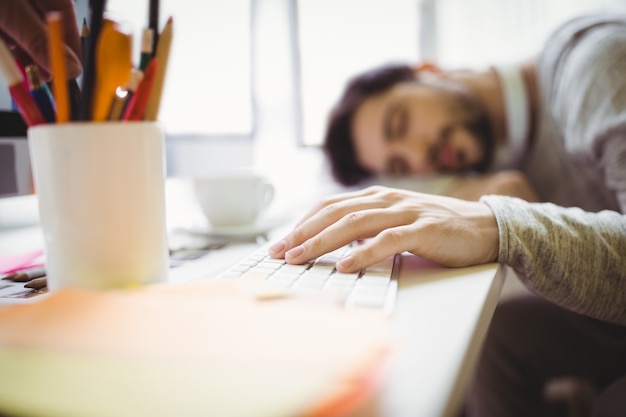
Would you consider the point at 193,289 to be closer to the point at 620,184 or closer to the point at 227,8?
the point at 620,184

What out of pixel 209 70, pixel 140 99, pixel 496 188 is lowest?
pixel 496 188

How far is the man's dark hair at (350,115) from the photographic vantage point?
4.25 feet

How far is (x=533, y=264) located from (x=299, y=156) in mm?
1400

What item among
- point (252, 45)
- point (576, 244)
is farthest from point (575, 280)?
point (252, 45)

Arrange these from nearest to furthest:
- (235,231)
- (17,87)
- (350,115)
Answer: (17,87), (235,231), (350,115)

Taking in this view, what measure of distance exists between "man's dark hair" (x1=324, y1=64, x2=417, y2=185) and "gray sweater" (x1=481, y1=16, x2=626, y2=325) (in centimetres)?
42

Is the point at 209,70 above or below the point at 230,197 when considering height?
above

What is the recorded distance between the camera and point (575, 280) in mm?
410

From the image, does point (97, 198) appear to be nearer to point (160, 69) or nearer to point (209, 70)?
point (160, 69)

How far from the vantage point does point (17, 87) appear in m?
0.31

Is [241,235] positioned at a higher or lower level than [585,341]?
higher

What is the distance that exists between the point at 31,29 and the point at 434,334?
45 cm

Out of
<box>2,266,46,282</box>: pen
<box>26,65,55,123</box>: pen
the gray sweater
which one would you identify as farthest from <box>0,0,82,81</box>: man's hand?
the gray sweater

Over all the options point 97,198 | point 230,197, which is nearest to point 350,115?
point 230,197
